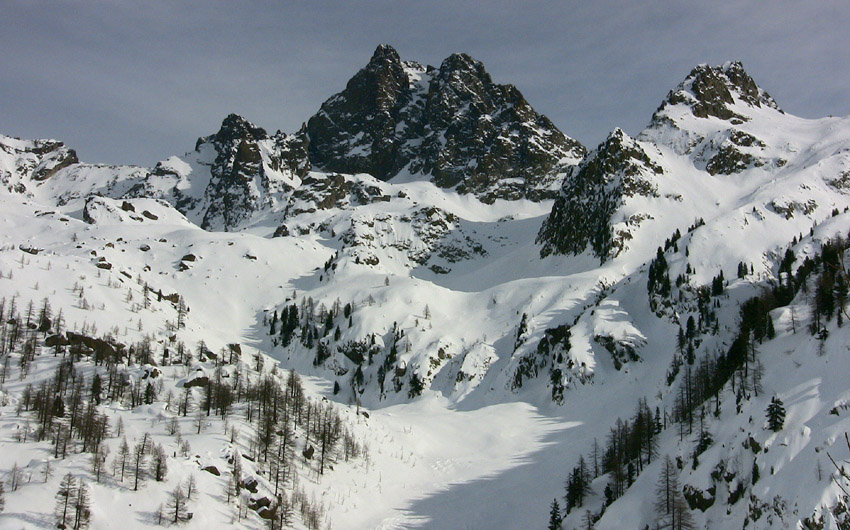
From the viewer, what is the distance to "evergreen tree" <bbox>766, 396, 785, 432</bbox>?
6150 centimetres

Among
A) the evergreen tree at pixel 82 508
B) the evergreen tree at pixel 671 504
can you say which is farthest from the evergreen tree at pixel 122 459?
the evergreen tree at pixel 671 504

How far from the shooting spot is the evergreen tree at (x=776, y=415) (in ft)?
202

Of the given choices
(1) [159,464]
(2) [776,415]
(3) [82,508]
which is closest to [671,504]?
(2) [776,415]

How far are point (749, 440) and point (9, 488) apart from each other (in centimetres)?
7339

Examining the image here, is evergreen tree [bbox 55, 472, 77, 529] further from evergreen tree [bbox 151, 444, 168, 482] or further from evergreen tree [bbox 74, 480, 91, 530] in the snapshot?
evergreen tree [bbox 151, 444, 168, 482]

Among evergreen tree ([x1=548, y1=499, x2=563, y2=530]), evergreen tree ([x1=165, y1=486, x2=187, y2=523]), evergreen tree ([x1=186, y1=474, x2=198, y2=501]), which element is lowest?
evergreen tree ([x1=548, y1=499, x2=563, y2=530])

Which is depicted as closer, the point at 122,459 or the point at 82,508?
the point at 82,508

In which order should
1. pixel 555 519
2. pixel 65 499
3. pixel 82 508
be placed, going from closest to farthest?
pixel 82 508 < pixel 65 499 < pixel 555 519

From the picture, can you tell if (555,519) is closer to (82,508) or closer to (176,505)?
(176,505)

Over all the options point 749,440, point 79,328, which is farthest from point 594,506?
point 79,328

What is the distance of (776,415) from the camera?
61969 millimetres

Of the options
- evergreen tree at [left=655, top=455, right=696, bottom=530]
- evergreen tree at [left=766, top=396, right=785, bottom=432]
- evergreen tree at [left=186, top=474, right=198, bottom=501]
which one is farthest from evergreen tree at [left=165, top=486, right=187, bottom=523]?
evergreen tree at [left=766, top=396, right=785, bottom=432]

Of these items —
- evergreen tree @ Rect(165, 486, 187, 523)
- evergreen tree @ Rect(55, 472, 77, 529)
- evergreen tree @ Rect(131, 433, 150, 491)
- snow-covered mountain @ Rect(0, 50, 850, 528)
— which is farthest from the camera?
snow-covered mountain @ Rect(0, 50, 850, 528)

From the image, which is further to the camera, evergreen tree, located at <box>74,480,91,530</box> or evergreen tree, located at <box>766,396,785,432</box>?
evergreen tree, located at <box>766,396,785,432</box>
